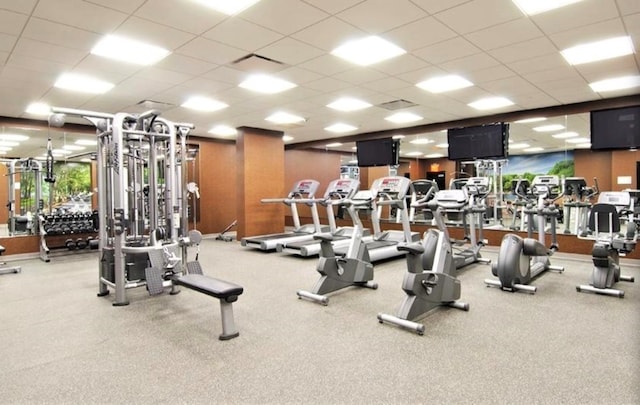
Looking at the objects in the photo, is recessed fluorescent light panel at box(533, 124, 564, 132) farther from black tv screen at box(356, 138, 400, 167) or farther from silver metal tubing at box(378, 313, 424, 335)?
silver metal tubing at box(378, 313, 424, 335)

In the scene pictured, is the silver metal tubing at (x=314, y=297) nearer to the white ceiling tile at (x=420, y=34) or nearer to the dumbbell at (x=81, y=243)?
the white ceiling tile at (x=420, y=34)

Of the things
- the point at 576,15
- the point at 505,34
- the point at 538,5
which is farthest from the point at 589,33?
the point at 538,5

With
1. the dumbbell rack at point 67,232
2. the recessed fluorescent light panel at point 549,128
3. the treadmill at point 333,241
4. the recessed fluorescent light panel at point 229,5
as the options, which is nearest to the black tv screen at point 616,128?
the recessed fluorescent light panel at point 549,128

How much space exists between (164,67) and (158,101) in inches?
72.5

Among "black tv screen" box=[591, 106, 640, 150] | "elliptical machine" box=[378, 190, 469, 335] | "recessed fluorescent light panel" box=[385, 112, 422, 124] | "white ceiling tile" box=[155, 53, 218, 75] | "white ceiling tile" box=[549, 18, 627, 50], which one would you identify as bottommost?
"elliptical machine" box=[378, 190, 469, 335]

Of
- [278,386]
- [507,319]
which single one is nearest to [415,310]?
[507,319]

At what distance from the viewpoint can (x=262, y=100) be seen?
6344 mm

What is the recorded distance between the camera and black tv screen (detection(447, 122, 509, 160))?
718cm

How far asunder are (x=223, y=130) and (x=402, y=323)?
7.10 m

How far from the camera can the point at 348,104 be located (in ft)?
22.2

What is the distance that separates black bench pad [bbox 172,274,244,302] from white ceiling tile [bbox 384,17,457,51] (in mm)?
2788

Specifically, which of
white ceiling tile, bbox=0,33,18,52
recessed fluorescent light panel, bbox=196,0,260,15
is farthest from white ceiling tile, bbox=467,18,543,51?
white ceiling tile, bbox=0,33,18,52

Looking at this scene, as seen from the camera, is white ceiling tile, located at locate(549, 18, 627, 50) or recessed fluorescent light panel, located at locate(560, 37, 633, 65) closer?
white ceiling tile, located at locate(549, 18, 627, 50)

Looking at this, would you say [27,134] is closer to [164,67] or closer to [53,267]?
[53,267]
